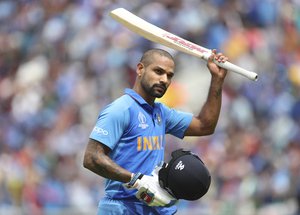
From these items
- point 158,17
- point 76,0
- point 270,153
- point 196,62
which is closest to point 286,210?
Answer: point 270,153

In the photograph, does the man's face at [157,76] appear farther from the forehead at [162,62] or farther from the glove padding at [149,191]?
the glove padding at [149,191]

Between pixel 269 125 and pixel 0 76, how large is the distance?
5.04 meters

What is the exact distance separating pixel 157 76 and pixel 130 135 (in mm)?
471

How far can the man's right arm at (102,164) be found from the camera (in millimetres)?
6188

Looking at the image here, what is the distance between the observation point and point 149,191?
20.3 feet

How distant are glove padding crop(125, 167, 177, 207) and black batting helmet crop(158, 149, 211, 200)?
1.7 inches

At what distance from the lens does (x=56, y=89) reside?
539 inches

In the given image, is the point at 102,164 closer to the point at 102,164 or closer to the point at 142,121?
the point at 102,164

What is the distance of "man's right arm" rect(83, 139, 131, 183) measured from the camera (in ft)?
20.3

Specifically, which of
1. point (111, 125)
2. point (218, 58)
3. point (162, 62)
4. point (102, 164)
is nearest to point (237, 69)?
point (218, 58)

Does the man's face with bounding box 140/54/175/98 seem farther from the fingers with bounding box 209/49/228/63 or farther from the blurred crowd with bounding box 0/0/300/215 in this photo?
the blurred crowd with bounding box 0/0/300/215

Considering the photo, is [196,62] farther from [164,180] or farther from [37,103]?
[164,180]

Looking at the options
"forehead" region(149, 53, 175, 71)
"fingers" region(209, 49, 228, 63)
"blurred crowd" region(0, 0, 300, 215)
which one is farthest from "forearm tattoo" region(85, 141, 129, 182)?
"blurred crowd" region(0, 0, 300, 215)

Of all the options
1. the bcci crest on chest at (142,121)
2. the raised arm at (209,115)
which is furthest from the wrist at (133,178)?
the raised arm at (209,115)
